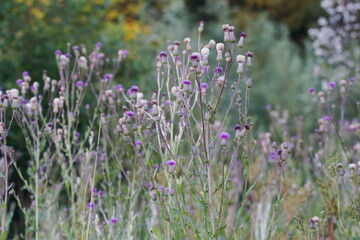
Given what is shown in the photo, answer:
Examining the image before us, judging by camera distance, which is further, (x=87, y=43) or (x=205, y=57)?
(x=87, y=43)

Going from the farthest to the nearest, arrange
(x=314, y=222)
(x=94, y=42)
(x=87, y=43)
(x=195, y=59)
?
(x=94, y=42)
(x=87, y=43)
(x=314, y=222)
(x=195, y=59)

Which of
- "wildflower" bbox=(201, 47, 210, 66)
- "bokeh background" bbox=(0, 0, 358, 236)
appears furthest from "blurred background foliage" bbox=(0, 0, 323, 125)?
"wildflower" bbox=(201, 47, 210, 66)

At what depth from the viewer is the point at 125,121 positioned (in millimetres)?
2053

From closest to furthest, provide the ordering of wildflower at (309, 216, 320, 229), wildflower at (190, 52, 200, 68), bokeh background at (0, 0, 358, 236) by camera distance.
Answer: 1. wildflower at (190, 52, 200, 68)
2. wildflower at (309, 216, 320, 229)
3. bokeh background at (0, 0, 358, 236)

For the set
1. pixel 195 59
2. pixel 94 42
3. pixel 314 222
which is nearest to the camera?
pixel 195 59

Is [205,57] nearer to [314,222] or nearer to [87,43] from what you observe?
[314,222]

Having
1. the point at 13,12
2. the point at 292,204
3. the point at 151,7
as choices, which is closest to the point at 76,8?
the point at 13,12

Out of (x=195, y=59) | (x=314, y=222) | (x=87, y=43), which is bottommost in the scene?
(x=314, y=222)

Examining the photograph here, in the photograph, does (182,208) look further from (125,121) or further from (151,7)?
(151,7)

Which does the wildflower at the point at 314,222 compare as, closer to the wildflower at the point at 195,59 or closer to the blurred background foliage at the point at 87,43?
the wildflower at the point at 195,59

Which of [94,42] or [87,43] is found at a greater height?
[94,42]

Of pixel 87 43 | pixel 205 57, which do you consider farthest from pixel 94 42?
pixel 205 57

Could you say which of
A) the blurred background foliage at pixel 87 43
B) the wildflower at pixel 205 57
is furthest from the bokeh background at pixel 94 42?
the wildflower at pixel 205 57

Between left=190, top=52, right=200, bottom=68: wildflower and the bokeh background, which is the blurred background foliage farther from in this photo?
left=190, top=52, right=200, bottom=68: wildflower
